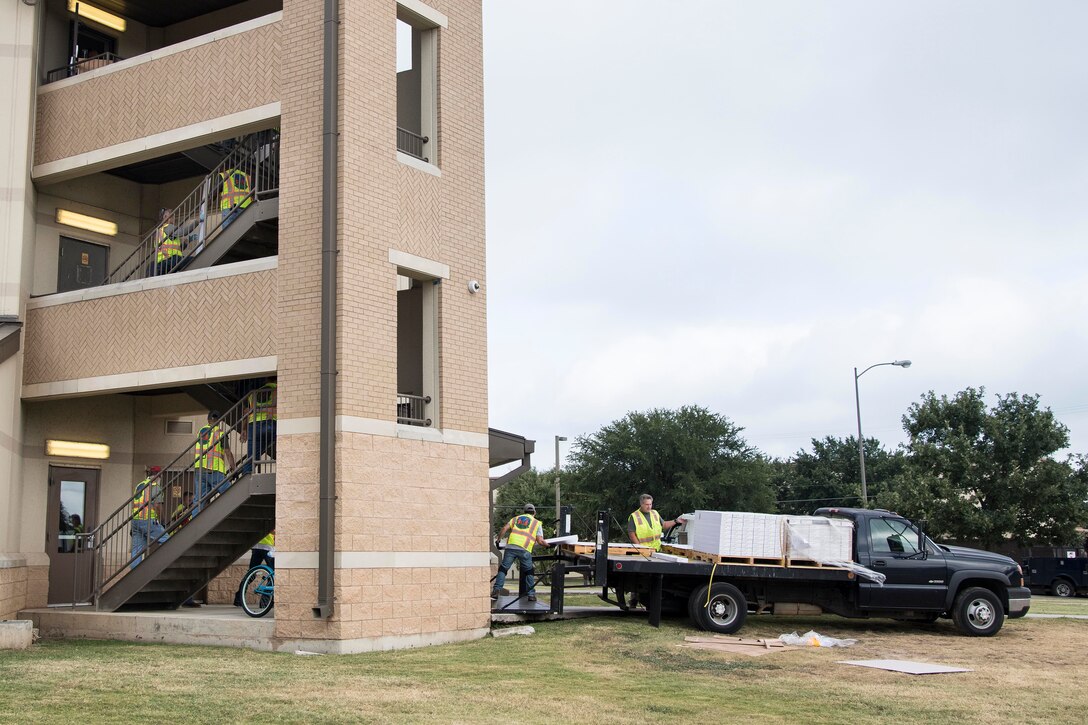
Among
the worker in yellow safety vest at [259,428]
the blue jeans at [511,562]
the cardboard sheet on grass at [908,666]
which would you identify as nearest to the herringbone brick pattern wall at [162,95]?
the worker in yellow safety vest at [259,428]

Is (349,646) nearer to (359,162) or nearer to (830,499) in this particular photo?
(359,162)

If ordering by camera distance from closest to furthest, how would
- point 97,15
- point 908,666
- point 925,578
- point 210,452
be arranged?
point 908,666 → point 210,452 → point 925,578 → point 97,15

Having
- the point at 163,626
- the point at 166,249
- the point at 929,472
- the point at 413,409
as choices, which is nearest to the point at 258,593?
the point at 163,626

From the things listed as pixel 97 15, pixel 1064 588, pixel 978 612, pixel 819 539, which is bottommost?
pixel 1064 588

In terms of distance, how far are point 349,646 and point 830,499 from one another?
258 feet

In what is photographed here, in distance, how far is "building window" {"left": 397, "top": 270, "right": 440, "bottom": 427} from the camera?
17.4 metres

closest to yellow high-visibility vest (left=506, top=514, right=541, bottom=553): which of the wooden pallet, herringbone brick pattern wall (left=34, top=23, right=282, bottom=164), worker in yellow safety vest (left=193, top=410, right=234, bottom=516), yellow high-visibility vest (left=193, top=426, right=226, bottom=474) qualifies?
the wooden pallet

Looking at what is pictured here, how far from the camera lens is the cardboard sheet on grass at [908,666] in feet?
45.6

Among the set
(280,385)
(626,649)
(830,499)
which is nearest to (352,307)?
(280,385)

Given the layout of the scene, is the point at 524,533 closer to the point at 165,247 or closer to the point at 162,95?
the point at 165,247

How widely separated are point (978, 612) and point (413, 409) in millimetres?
10025

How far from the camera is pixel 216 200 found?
63.3ft

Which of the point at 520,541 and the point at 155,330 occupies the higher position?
the point at 155,330

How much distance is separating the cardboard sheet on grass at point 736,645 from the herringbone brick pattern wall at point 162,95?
1045 centimetres
